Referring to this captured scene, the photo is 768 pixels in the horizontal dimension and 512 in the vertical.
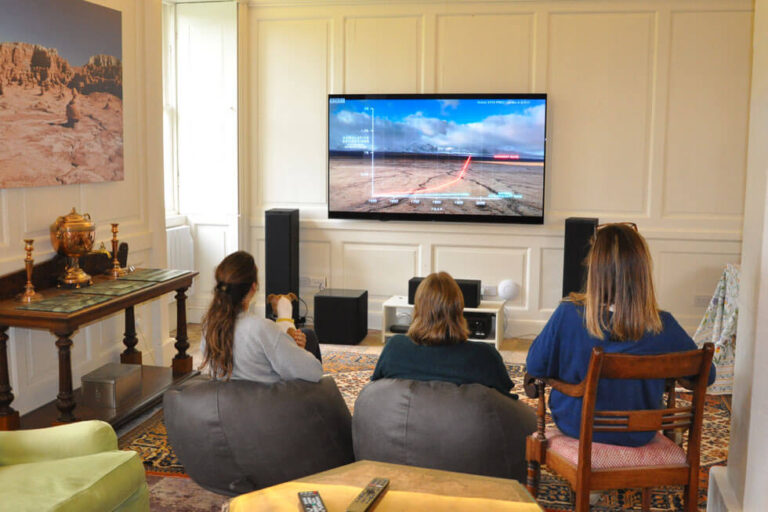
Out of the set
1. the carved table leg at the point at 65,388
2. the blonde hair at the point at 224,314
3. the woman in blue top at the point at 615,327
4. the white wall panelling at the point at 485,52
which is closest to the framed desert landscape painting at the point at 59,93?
the carved table leg at the point at 65,388

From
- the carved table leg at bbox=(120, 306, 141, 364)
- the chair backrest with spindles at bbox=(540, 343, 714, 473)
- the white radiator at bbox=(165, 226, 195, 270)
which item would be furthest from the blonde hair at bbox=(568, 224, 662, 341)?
the white radiator at bbox=(165, 226, 195, 270)

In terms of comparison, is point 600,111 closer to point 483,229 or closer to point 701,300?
point 483,229

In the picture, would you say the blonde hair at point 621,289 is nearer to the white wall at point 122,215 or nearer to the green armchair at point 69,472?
the green armchair at point 69,472

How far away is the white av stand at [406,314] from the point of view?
573 cm

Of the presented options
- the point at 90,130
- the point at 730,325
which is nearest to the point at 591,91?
the point at 730,325

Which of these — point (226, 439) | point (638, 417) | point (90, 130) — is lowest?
point (226, 439)

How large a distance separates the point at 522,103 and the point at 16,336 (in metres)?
3.87

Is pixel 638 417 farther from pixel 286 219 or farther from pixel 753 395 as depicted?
pixel 286 219

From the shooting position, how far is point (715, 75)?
5672 millimetres

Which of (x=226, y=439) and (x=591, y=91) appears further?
(x=591, y=91)

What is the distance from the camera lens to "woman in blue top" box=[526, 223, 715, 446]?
245cm

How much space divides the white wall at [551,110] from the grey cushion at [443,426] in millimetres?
3449

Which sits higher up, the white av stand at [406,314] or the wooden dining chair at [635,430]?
the wooden dining chair at [635,430]

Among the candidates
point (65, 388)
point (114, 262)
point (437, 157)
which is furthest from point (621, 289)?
point (437, 157)
